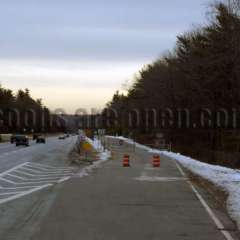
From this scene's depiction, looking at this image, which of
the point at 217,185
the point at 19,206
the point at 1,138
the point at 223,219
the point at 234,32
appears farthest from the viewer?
the point at 1,138

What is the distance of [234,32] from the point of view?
2079 inches

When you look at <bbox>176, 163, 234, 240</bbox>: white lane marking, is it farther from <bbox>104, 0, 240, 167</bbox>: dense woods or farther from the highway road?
<bbox>104, 0, 240, 167</bbox>: dense woods

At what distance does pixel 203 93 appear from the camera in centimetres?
7050

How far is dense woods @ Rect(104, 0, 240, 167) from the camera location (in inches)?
2295

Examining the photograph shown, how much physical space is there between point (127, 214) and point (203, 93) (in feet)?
184

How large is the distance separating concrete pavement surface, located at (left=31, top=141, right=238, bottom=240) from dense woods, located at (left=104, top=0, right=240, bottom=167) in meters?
24.1

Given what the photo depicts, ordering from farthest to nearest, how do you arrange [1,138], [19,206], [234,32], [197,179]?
[1,138]
[234,32]
[197,179]
[19,206]

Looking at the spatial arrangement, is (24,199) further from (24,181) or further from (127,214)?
(24,181)

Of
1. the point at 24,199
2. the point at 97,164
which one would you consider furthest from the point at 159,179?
the point at 97,164

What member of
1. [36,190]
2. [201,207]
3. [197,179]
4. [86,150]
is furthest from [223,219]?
[86,150]

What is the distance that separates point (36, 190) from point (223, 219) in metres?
8.20

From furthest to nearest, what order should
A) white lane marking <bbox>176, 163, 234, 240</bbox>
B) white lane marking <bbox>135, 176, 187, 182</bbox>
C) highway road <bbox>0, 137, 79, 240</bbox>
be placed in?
white lane marking <bbox>135, 176, 187, 182</bbox>, highway road <bbox>0, 137, 79, 240</bbox>, white lane marking <bbox>176, 163, 234, 240</bbox>

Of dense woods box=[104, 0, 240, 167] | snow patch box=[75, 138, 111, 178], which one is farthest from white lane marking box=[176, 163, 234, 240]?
dense woods box=[104, 0, 240, 167]

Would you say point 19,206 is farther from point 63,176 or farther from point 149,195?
point 63,176
